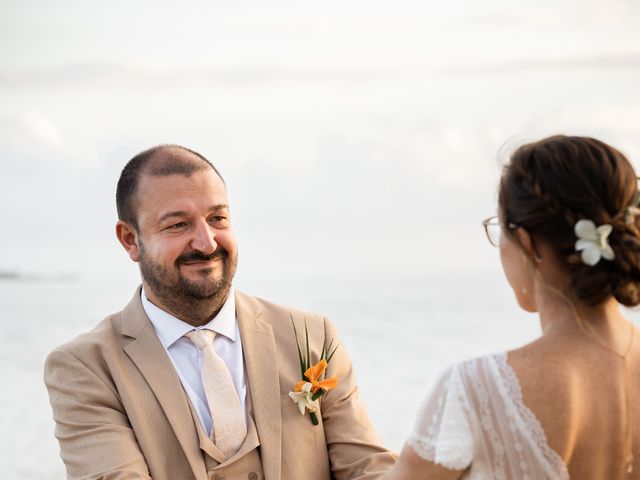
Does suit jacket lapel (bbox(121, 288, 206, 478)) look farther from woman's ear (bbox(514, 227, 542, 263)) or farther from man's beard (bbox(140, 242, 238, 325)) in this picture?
woman's ear (bbox(514, 227, 542, 263))

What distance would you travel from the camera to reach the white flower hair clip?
1.97m

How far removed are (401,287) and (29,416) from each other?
12.1m

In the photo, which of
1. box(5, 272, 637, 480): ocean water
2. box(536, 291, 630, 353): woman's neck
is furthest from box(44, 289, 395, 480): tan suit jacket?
box(5, 272, 637, 480): ocean water

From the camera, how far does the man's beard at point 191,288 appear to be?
327 cm

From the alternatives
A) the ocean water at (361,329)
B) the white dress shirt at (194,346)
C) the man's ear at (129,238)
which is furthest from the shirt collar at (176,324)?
the ocean water at (361,329)

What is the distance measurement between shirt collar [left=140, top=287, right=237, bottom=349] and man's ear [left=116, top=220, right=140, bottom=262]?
170mm

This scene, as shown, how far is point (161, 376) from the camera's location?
3.18 meters

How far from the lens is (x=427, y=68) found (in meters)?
18.3

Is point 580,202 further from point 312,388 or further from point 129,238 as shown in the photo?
point 129,238

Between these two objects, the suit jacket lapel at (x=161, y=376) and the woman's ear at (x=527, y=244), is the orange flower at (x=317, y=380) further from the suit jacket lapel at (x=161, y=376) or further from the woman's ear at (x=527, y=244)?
the woman's ear at (x=527, y=244)

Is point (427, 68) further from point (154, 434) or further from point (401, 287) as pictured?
point (154, 434)

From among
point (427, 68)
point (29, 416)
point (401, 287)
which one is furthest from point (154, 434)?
point (401, 287)

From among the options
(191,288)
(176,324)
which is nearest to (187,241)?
(191,288)

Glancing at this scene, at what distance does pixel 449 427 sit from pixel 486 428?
8 cm
